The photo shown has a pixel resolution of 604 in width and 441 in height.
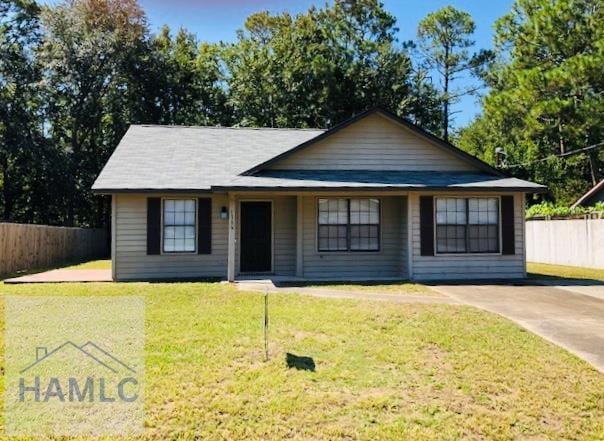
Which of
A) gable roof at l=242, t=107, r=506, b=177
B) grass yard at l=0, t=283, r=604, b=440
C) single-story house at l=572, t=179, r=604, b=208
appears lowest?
grass yard at l=0, t=283, r=604, b=440

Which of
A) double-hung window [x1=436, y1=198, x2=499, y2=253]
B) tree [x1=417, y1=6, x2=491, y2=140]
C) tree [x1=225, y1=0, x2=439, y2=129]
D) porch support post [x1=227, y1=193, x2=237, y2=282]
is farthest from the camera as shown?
tree [x1=417, y1=6, x2=491, y2=140]

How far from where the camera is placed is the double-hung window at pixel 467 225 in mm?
12586

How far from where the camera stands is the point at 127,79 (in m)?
27.8

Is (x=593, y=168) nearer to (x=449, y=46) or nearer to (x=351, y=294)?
(x=449, y=46)

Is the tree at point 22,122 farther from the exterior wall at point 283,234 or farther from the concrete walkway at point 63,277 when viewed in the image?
the exterior wall at point 283,234

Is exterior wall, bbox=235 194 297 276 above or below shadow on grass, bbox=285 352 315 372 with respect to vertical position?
above

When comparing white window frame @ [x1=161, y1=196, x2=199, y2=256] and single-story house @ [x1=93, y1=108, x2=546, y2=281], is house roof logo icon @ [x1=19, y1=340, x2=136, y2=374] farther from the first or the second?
white window frame @ [x1=161, y1=196, x2=199, y2=256]

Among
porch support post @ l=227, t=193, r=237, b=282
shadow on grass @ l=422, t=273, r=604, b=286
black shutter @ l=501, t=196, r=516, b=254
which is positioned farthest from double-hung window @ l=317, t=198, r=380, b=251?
black shutter @ l=501, t=196, r=516, b=254

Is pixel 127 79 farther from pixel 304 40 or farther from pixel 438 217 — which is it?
pixel 438 217

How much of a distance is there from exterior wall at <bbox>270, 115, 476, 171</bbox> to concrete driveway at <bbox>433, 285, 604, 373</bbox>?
404 centimetres

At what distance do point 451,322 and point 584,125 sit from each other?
58.1 ft

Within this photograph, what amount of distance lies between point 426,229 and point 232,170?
19.2 feet

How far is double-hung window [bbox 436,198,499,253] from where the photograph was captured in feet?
41.3

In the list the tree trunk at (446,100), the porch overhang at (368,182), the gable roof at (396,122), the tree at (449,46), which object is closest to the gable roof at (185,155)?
the porch overhang at (368,182)
